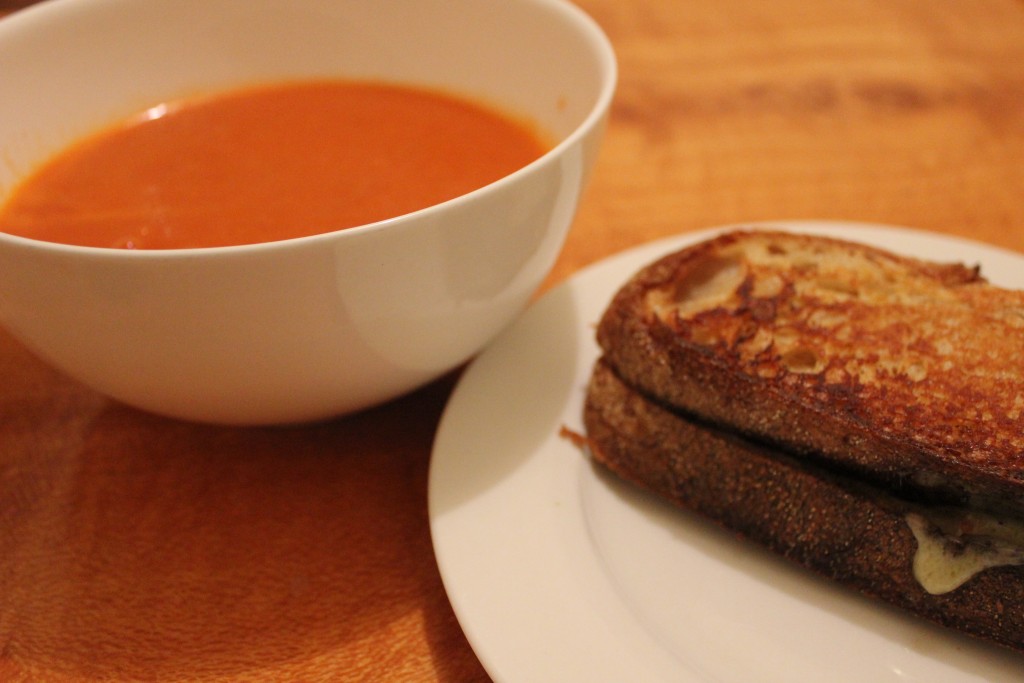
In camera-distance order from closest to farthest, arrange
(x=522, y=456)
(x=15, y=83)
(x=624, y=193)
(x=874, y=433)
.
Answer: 1. (x=874, y=433)
2. (x=522, y=456)
3. (x=15, y=83)
4. (x=624, y=193)

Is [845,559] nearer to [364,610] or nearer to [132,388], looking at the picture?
[364,610]

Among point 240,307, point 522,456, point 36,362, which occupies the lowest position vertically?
point 36,362

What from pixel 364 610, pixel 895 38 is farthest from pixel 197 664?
pixel 895 38

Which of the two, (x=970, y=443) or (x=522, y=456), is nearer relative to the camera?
(x=970, y=443)

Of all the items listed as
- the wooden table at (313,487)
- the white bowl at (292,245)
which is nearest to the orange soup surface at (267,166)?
the white bowl at (292,245)

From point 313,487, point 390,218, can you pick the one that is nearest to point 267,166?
point 390,218

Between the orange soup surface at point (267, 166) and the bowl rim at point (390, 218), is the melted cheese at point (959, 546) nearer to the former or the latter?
the bowl rim at point (390, 218)

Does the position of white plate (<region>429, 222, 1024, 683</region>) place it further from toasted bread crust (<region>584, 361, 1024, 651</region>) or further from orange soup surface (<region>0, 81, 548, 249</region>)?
orange soup surface (<region>0, 81, 548, 249</region>)

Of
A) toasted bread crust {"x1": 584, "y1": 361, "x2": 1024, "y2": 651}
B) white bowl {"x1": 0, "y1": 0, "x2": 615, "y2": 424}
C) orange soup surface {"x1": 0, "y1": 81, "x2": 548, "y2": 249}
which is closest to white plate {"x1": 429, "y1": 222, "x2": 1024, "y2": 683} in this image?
toasted bread crust {"x1": 584, "y1": 361, "x2": 1024, "y2": 651}
